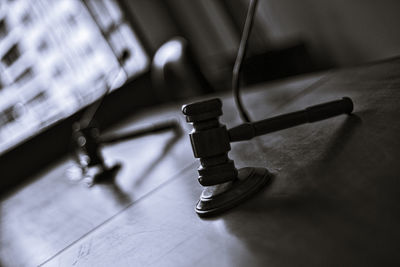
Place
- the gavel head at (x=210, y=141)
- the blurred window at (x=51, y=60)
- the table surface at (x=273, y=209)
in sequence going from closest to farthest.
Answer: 1. the table surface at (x=273, y=209)
2. the gavel head at (x=210, y=141)
3. the blurred window at (x=51, y=60)

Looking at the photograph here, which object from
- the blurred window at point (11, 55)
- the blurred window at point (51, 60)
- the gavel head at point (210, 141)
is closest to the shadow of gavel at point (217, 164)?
the gavel head at point (210, 141)

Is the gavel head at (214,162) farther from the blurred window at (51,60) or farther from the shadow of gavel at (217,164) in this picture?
the blurred window at (51,60)

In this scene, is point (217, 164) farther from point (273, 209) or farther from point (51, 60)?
point (51, 60)

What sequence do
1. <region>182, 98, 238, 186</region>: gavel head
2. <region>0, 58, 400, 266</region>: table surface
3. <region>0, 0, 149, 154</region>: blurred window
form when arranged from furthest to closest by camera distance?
<region>0, 0, 149, 154</region>: blurred window, <region>182, 98, 238, 186</region>: gavel head, <region>0, 58, 400, 266</region>: table surface

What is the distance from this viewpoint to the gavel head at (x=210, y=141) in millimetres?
577

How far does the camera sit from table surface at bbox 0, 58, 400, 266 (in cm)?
41

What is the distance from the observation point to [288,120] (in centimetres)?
69

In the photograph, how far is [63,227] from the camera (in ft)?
2.96

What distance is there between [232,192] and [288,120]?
19 centimetres

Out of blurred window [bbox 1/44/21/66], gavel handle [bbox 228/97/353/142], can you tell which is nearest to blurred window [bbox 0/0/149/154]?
blurred window [bbox 1/44/21/66]

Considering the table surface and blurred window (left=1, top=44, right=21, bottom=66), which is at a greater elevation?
blurred window (left=1, top=44, right=21, bottom=66)

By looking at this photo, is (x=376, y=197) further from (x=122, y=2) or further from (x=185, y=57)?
(x=122, y=2)

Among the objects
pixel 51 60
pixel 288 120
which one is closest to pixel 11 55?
pixel 51 60

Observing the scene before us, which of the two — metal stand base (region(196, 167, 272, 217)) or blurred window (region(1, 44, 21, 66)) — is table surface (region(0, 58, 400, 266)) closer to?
metal stand base (region(196, 167, 272, 217))
